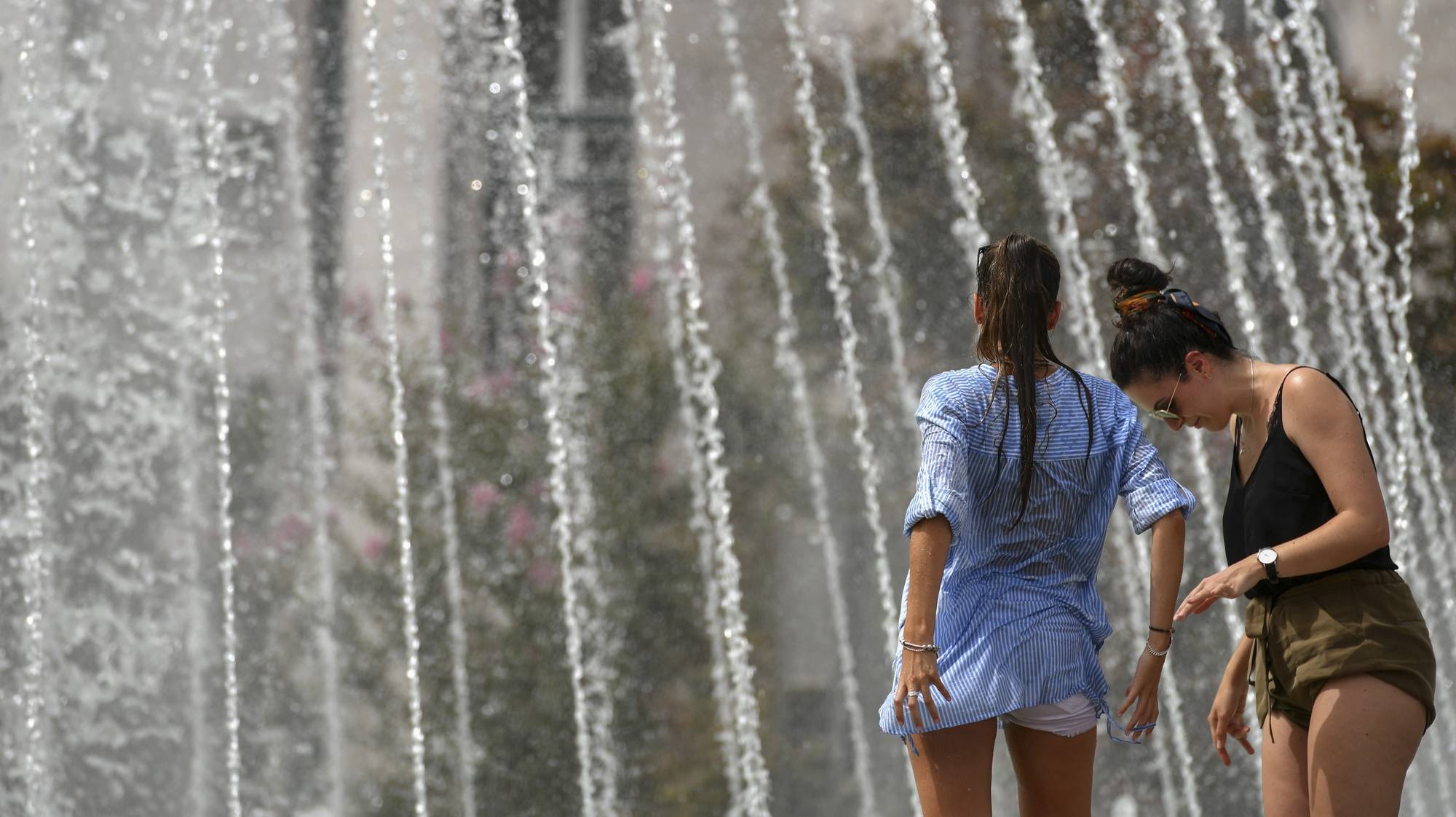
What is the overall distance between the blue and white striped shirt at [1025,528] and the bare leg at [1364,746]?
31cm

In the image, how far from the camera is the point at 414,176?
24.4ft

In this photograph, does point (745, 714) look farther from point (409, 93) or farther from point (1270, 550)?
point (1270, 550)

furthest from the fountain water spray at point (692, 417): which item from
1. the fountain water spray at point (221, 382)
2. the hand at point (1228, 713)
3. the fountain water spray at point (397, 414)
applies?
the hand at point (1228, 713)

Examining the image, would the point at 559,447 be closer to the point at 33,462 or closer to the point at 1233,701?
the point at 33,462

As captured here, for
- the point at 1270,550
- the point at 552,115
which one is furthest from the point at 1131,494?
the point at 552,115

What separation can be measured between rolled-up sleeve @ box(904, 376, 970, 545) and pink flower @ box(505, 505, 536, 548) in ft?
16.0

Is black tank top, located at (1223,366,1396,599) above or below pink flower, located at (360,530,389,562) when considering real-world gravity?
below

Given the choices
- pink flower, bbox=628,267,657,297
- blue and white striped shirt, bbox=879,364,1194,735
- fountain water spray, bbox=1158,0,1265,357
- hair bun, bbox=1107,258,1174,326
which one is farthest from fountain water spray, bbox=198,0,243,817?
hair bun, bbox=1107,258,1174,326

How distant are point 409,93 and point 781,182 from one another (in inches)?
80.1

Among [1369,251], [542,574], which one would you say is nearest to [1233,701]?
[1369,251]

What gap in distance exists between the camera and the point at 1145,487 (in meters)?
2.05

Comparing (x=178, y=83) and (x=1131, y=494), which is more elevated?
(x=178, y=83)

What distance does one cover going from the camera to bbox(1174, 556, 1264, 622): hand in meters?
1.92

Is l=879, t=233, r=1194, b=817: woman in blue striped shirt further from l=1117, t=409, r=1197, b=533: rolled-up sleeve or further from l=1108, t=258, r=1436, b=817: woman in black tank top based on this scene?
l=1108, t=258, r=1436, b=817: woman in black tank top
